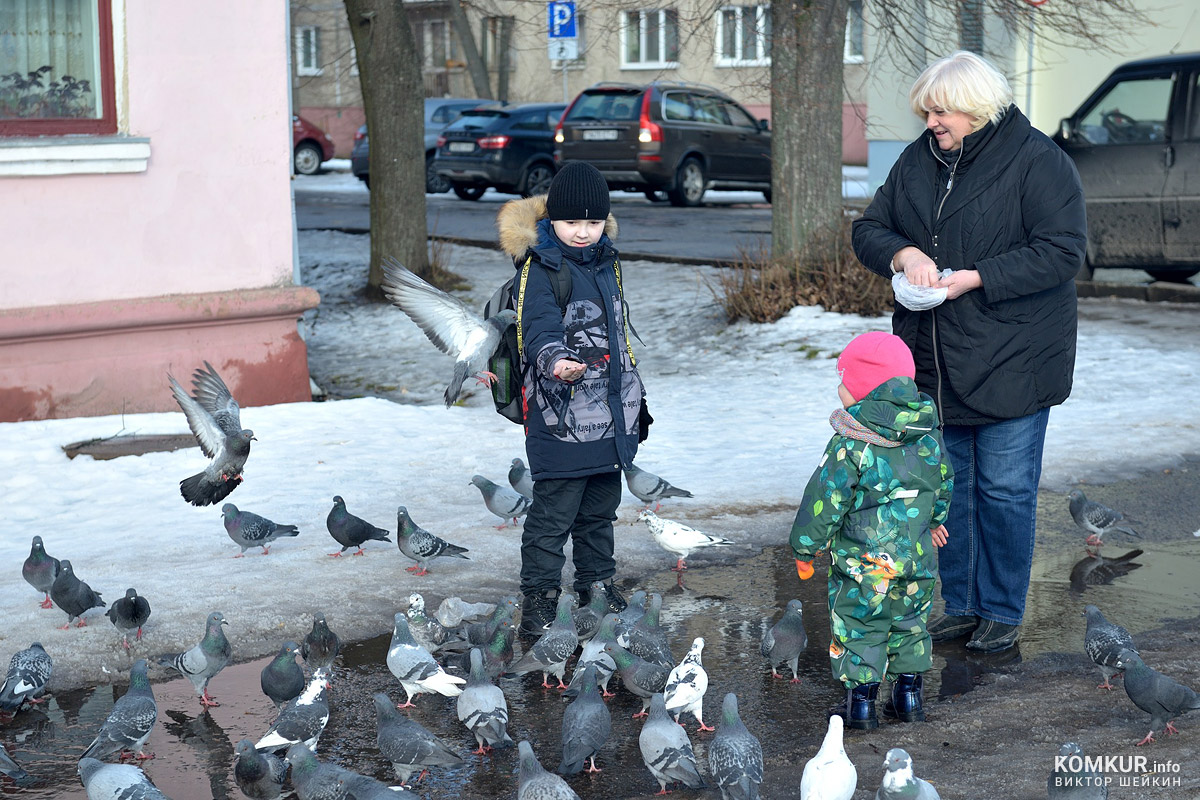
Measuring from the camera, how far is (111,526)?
6.91 m

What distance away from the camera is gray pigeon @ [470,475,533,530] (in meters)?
6.75

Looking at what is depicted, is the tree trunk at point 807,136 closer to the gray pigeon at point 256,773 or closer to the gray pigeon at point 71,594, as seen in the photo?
the gray pigeon at point 71,594

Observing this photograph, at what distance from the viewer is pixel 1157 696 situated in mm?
4129

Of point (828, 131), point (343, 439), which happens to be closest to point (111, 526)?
point (343, 439)

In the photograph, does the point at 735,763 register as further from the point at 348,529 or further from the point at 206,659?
the point at 348,529

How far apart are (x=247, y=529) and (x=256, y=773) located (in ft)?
8.07

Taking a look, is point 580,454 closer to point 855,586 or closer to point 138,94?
point 855,586

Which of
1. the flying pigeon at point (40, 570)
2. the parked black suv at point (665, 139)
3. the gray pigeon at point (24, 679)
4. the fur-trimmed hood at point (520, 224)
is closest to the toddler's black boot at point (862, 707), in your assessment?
the fur-trimmed hood at point (520, 224)

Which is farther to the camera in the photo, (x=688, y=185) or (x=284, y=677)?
(x=688, y=185)

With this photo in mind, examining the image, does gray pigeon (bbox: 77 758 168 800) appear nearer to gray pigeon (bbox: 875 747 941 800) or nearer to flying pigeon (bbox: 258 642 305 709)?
flying pigeon (bbox: 258 642 305 709)

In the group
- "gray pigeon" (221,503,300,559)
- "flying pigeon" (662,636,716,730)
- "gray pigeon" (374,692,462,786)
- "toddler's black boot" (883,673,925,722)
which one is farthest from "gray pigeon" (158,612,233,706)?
"toddler's black boot" (883,673,925,722)

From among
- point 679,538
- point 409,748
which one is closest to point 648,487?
point 679,538

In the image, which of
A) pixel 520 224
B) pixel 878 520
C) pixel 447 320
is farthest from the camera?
pixel 447 320

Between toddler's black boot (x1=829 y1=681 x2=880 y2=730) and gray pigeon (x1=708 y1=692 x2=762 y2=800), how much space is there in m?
0.62
